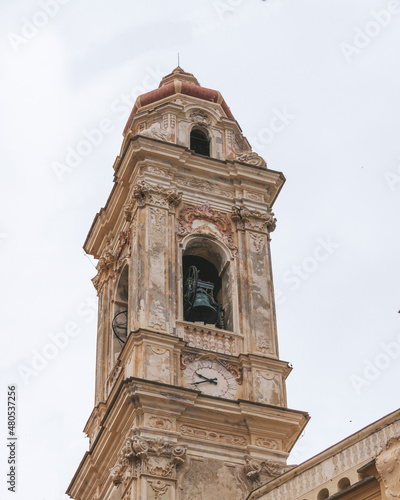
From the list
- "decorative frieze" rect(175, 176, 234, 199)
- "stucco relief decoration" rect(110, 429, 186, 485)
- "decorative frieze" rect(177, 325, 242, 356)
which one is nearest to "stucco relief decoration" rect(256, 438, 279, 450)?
"stucco relief decoration" rect(110, 429, 186, 485)

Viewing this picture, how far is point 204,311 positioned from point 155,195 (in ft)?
9.70

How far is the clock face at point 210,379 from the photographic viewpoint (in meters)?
23.5

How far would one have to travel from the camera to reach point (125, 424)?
22812 millimetres

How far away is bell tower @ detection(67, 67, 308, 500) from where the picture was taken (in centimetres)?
2241

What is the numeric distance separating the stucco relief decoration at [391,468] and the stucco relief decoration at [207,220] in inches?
464

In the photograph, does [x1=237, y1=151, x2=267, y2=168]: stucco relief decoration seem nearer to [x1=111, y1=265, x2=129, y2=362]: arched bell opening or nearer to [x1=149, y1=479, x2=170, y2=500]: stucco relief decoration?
[x1=111, y1=265, x2=129, y2=362]: arched bell opening

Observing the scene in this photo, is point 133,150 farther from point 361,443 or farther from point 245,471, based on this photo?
point 361,443

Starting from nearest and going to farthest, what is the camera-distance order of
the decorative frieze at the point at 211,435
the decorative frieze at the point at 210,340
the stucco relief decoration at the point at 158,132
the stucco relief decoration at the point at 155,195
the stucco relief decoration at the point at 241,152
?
1. the decorative frieze at the point at 211,435
2. the decorative frieze at the point at 210,340
3. the stucco relief decoration at the point at 155,195
4. the stucco relief decoration at the point at 158,132
5. the stucco relief decoration at the point at 241,152

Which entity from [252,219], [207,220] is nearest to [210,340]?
[207,220]

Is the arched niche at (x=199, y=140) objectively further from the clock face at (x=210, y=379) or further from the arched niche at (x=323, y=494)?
the arched niche at (x=323, y=494)

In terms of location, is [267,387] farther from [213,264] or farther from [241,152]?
[241,152]

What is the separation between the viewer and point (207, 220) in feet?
87.9

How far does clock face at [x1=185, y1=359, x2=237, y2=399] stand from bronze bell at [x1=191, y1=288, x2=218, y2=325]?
1.91 meters

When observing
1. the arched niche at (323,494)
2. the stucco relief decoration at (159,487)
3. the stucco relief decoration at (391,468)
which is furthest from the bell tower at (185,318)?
the stucco relief decoration at (391,468)
